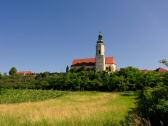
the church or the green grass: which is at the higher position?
the church

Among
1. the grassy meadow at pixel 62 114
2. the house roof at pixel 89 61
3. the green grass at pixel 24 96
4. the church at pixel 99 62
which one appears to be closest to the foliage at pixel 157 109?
the grassy meadow at pixel 62 114

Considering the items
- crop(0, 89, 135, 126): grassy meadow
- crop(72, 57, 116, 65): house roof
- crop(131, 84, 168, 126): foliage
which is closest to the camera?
crop(0, 89, 135, 126): grassy meadow

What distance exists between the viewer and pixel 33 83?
9588 centimetres

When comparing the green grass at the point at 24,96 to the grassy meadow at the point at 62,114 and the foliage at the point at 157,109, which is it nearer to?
the grassy meadow at the point at 62,114

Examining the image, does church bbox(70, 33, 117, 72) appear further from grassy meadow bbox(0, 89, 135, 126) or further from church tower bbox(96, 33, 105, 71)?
grassy meadow bbox(0, 89, 135, 126)

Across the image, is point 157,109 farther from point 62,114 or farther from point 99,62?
point 99,62

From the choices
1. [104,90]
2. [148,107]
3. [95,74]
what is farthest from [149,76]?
[148,107]

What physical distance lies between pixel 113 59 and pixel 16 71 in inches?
1840

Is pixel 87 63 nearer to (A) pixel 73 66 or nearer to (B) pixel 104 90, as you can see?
(A) pixel 73 66

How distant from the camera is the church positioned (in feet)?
424

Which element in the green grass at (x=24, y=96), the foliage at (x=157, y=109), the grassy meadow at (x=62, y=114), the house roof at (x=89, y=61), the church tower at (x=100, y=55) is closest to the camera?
the grassy meadow at (x=62, y=114)

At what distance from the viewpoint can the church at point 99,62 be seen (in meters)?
129

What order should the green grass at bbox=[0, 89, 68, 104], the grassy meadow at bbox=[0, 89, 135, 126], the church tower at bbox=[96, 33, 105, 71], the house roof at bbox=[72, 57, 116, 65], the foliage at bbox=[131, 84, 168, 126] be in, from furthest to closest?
the house roof at bbox=[72, 57, 116, 65]
the church tower at bbox=[96, 33, 105, 71]
the green grass at bbox=[0, 89, 68, 104]
the foliage at bbox=[131, 84, 168, 126]
the grassy meadow at bbox=[0, 89, 135, 126]

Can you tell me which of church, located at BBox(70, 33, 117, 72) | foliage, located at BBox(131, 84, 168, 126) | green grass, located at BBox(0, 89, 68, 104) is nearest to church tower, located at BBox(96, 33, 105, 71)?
church, located at BBox(70, 33, 117, 72)
